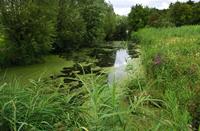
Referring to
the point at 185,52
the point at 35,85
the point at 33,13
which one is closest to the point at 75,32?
the point at 33,13

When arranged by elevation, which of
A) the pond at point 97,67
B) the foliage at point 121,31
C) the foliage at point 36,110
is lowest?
the foliage at point 121,31

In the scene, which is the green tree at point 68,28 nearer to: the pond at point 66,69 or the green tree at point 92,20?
the green tree at point 92,20

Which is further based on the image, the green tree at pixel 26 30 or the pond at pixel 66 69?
the green tree at pixel 26 30

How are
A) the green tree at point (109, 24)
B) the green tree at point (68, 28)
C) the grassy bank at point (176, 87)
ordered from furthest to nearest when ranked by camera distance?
the green tree at point (109, 24) < the green tree at point (68, 28) < the grassy bank at point (176, 87)

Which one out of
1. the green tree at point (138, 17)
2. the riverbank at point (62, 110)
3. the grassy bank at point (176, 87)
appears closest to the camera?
the riverbank at point (62, 110)

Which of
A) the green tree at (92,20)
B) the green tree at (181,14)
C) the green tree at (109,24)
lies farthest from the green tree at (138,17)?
the green tree at (92,20)

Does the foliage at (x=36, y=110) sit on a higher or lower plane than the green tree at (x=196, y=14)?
higher

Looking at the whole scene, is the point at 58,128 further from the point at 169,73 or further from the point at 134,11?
the point at 134,11

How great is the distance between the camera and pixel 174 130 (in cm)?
316

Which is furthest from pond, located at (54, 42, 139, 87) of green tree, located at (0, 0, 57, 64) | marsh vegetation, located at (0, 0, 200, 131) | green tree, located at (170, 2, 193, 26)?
green tree, located at (170, 2, 193, 26)

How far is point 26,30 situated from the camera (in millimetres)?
20016

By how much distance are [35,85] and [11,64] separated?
51.0 ft

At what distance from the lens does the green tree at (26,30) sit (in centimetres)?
1955

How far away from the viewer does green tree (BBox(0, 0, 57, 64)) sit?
770 inches
